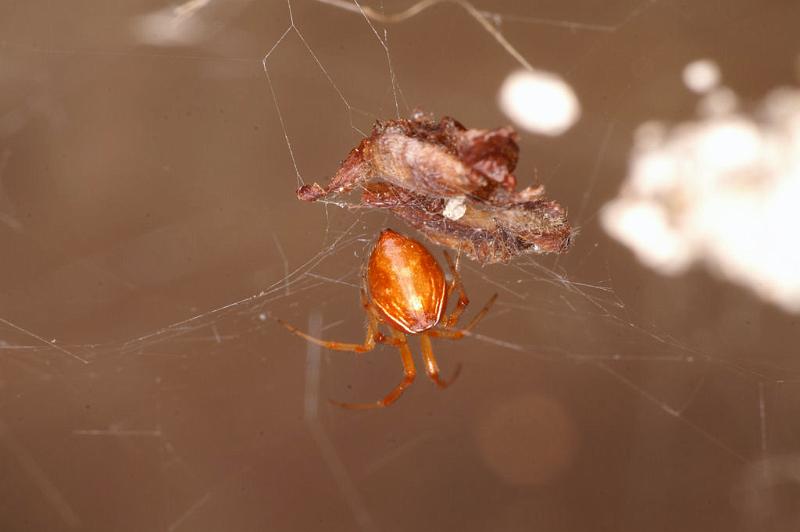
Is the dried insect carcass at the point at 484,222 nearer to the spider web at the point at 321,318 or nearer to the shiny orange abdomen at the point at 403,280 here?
the shiny orange abdomen at the point at 403,280

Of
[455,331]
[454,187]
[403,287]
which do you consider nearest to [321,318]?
[455,331]

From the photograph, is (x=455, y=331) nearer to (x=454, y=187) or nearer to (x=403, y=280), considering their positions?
(x=403, y=280)

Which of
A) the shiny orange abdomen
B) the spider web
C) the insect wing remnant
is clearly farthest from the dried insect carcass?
the spider web

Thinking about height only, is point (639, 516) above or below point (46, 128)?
below

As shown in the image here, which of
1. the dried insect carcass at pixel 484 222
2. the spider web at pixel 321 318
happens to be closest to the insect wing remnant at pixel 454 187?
the dried insect carcass at pixel 484 222

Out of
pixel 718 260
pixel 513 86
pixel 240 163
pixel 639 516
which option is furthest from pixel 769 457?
pixel 240 163

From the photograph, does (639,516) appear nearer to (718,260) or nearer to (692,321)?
(692,321)

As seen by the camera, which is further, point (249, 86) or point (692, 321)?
point (692, 321)

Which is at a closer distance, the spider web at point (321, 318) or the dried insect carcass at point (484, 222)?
the dried insect carcass at point (484, 222)
